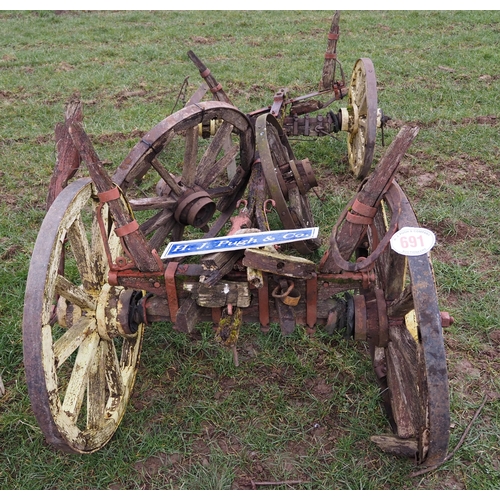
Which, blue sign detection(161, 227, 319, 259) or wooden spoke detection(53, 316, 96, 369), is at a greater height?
blue sign detection(161, 227, 319, 259)

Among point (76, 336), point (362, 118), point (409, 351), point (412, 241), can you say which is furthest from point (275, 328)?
point (362, 118)

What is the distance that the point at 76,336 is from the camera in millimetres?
2232

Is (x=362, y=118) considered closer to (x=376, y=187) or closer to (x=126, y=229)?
(x=376, y=187)

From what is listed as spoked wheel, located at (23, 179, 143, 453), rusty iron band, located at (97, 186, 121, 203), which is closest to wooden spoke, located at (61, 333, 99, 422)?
spoked wheel, located at (23, 179, 143, 453)

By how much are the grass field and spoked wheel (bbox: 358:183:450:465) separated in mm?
221

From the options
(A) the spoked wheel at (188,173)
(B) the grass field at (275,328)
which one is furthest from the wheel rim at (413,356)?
(A) the spoked wheel at (188,173)

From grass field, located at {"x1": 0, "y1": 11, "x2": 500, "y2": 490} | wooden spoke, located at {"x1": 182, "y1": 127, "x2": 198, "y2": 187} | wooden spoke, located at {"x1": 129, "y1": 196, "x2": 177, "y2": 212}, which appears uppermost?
wooden spoke, located at {"x1": 182, "y1": 127, "x2": 198, "y2": 187}

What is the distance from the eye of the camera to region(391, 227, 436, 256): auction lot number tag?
5.63ft

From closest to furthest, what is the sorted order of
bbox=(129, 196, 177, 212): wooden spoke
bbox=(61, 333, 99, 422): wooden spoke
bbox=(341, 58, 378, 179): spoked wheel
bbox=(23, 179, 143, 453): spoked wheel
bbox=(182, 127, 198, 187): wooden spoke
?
bbox=(23, 179, 143, 453): spoked wheel, bbox=(61, 333, 99, 422): wooden spoke, bbox=(129, 196, 177, 212): wooden spoke, bbox=(182, 127, 198, 187): wooden spoke, bbox=(341, 58, 378, 179): spoked wheel

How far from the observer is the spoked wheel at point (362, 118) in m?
3.94

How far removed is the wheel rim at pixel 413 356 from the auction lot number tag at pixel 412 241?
0.15 meters

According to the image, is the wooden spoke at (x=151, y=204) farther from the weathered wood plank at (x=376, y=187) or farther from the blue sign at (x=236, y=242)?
the weathered wood plank at (x=376, y=187)

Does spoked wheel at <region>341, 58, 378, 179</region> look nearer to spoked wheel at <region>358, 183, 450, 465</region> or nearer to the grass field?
the grass field

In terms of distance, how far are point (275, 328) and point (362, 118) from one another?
2.23 meters
